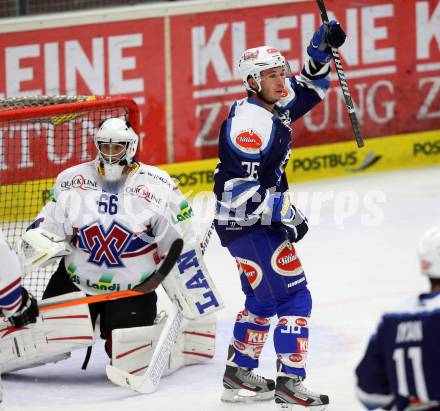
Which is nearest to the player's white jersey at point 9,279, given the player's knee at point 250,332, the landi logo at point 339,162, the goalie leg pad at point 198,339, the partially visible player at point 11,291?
the partially visible player at point 11,291

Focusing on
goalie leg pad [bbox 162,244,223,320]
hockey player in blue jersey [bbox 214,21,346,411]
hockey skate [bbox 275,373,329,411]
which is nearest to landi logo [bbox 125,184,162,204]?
goalie leg pad [bbox 162,244,223,320]

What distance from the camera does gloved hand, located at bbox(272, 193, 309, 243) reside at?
548 centimetres

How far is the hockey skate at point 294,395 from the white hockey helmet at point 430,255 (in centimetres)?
180

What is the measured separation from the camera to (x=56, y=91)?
884 cm

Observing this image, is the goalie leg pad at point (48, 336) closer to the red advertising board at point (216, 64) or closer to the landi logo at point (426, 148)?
the red advertising board at point (216, 64)

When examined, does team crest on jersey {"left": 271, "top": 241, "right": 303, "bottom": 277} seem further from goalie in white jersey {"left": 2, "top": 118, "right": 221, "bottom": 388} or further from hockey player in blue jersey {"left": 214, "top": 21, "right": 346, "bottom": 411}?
goalie in white jersey {"left": 2, "top": 118, "right": 221, "bottom": 388}

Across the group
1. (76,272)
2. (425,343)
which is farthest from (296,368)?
(425,343)

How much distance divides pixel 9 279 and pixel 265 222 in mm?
1222

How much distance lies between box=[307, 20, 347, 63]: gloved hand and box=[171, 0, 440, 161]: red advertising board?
Answer: 3.26m

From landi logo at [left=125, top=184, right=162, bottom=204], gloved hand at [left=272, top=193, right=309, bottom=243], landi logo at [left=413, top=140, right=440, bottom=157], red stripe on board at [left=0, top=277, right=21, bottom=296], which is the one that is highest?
landi logo at [left=413, top=140, right=440, bottom=157]

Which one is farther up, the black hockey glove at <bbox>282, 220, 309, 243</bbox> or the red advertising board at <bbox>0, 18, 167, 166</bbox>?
the red advertising board at <bbox>0, 18, 167, 166</bbox>

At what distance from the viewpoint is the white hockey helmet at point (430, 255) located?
3.78 metres

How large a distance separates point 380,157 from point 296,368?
4581 millimetres

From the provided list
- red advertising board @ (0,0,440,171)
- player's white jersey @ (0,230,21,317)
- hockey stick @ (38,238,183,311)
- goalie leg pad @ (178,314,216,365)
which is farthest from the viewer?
red advertising board @ (0,0,440,171)
